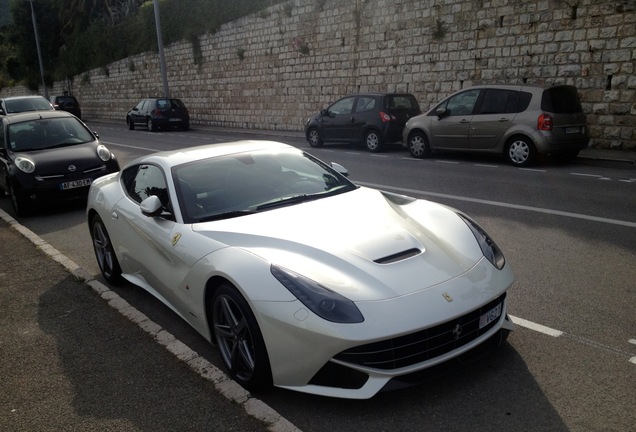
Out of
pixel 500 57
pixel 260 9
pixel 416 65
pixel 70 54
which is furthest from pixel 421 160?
pixel 70 54

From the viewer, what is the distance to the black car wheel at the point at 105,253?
5.50m

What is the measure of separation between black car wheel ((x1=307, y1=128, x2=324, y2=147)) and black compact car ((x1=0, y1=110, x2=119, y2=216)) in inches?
333

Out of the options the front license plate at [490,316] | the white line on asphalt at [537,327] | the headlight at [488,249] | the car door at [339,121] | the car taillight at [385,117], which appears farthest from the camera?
the car door at [339,121]

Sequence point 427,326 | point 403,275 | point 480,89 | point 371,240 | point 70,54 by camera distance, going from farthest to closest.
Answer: point 70,54
point 480,89
point 371,240
point 403,275
point 427,326

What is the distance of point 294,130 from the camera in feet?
80.4

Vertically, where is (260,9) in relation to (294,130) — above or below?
above

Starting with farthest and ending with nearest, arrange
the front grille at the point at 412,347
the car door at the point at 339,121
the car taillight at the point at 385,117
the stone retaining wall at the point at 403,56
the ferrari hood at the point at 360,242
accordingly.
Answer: the car door at the point at 339,121 → the car taillight at the point at 385,117 → the stone retaining wall at the point at 403,56 → the ferrari hood at the point at 360,242 → the front grille at the point at 412,347

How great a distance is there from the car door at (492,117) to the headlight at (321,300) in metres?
10.5

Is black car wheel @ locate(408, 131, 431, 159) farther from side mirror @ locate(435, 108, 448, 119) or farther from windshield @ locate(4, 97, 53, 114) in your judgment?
windshield @ locate(4, 97, 53, 114)

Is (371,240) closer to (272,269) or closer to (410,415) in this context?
(272,269)

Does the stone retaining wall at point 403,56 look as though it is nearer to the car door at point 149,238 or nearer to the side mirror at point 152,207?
the car door at point 149,238

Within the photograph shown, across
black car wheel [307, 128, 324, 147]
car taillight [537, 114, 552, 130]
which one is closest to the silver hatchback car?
car taillight [537, 114, 552, 130]

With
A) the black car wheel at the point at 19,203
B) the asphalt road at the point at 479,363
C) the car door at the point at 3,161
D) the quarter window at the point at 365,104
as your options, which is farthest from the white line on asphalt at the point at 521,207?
the quarter window at the point at 365,104

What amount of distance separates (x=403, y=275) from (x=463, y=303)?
362 millimetres
